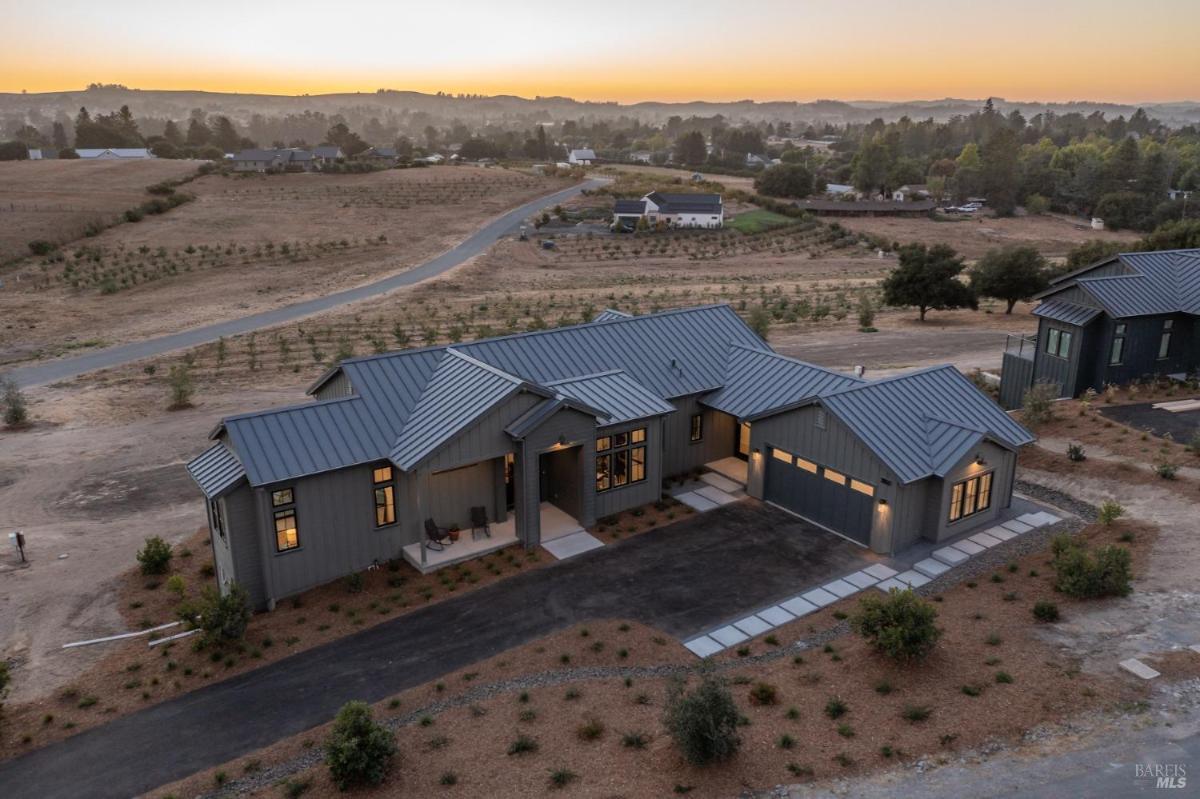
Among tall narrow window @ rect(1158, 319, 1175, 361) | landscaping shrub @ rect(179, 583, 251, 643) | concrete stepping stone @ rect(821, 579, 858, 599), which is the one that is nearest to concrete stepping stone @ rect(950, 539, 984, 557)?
Answer: concrete stepping stone @ rect(821, 579, 858, 599)

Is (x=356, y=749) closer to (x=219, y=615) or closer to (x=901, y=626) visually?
(x=219, y=615)

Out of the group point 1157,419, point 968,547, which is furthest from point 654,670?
point 1157,419

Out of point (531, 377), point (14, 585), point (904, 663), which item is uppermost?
point (531, 377)

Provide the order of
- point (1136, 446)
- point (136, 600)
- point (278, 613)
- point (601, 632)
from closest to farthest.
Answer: point (601, 632)
point (278, 613)
point (136, 600)
point (1136, 446)

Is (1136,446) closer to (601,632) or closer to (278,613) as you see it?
(601,632)

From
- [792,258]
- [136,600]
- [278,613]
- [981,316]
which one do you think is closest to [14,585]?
[136,600]

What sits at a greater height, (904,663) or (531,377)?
(531,377)

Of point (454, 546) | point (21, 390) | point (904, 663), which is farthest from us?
point (21, 390)

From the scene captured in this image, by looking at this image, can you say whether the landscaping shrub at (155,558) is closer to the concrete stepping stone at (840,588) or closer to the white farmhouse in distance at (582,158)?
the concrete stepping stone at (840,588)
